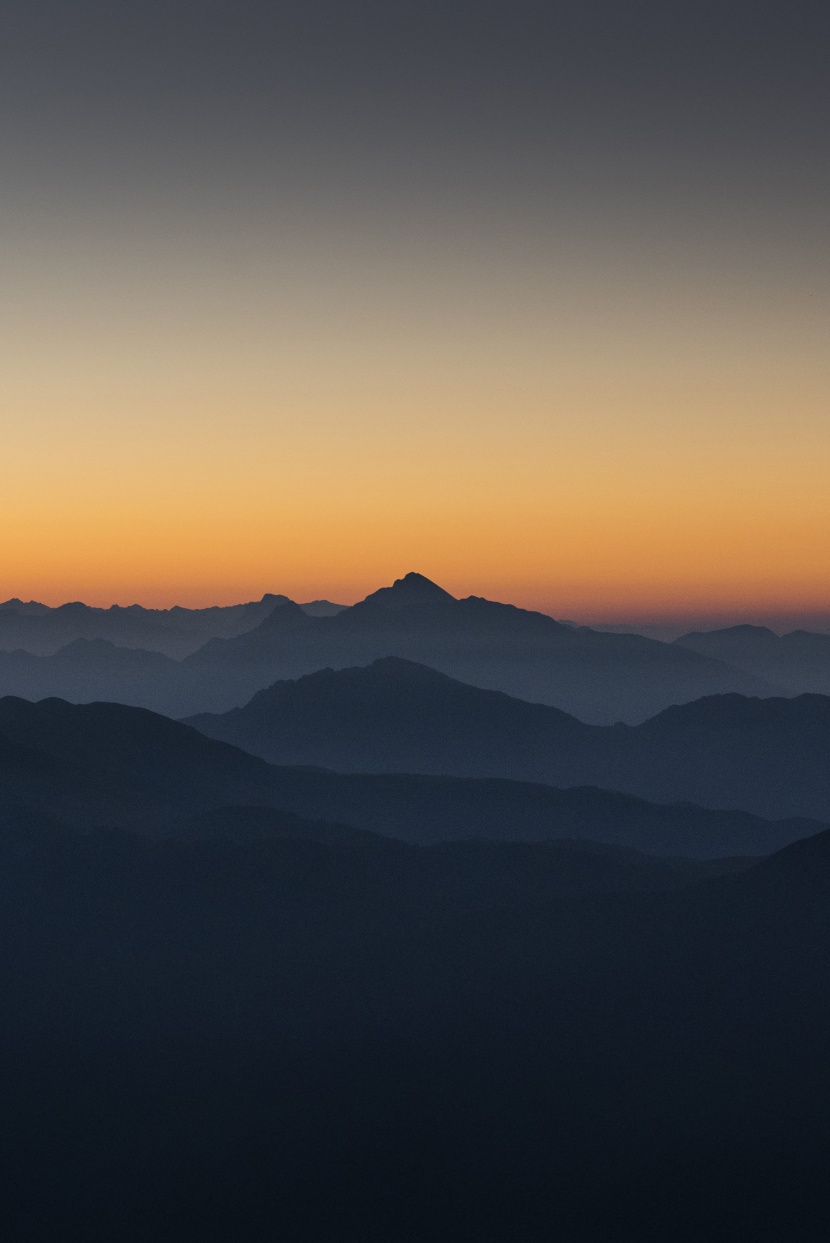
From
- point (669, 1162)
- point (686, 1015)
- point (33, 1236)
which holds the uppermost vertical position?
point (686, 1015)

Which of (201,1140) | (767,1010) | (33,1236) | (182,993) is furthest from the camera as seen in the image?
(182,993)

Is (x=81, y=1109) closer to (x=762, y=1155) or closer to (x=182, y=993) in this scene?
(x=182, y=993)

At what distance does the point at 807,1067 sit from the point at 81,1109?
95.5 metres

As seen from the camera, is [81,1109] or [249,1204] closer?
[249,1204]

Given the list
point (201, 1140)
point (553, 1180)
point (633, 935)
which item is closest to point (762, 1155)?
point (553, 1180)

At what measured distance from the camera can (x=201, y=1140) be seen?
159375mm

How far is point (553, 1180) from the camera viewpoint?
14662 centimetres

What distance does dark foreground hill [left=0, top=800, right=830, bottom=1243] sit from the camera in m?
145

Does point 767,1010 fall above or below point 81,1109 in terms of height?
above

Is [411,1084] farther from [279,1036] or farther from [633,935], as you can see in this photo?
[633,935]

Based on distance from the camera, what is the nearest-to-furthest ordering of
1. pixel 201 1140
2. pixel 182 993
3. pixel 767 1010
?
1. pixel 201 1140
2. pixel 767 1010
3. pixel 182 993

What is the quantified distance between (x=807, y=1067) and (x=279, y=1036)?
7345cm

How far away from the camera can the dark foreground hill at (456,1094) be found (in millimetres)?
145125

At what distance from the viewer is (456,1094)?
16250 centimetres
